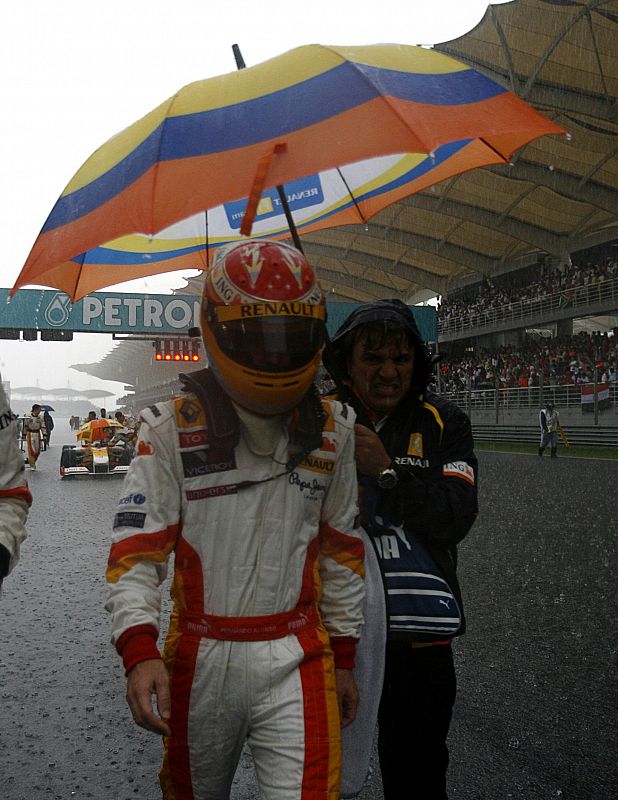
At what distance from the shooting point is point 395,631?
200cm

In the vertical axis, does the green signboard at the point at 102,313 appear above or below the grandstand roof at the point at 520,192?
below

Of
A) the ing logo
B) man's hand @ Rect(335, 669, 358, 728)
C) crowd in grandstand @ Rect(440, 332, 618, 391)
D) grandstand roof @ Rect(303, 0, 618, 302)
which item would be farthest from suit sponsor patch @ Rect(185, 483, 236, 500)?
the ing logo

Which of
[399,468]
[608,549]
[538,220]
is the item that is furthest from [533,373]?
[399,468]

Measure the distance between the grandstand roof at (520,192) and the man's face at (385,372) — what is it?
56.0ft

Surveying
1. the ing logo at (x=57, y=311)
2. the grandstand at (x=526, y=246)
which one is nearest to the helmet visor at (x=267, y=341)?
the grandstand at (x=526, y=246)

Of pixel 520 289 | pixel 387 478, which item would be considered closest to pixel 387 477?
pixel 387 478

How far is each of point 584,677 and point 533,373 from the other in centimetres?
2455

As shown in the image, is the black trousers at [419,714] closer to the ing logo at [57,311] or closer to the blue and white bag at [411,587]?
the blue and white bag at [411,587]

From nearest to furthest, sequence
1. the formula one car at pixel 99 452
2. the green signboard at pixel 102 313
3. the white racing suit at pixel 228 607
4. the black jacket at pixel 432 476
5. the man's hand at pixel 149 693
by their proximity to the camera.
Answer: the man's hand at pixel 149 693 < the white racing suit at pixel 228 607 < the black jacket at pixel 432 476 < the formula one car at pixel 99 452 < the green signboard at pixel 102 313

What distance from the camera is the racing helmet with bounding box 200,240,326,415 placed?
1.70 m

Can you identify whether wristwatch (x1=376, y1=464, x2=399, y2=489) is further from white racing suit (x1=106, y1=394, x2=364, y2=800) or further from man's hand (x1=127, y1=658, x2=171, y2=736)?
man's hand (x1=127, y1=658, x2=171, y2=736)

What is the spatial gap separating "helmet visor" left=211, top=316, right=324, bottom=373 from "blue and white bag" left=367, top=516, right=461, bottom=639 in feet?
2.01

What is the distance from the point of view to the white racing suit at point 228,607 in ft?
5.28

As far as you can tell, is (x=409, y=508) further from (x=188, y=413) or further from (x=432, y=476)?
(x=188, y=413)
